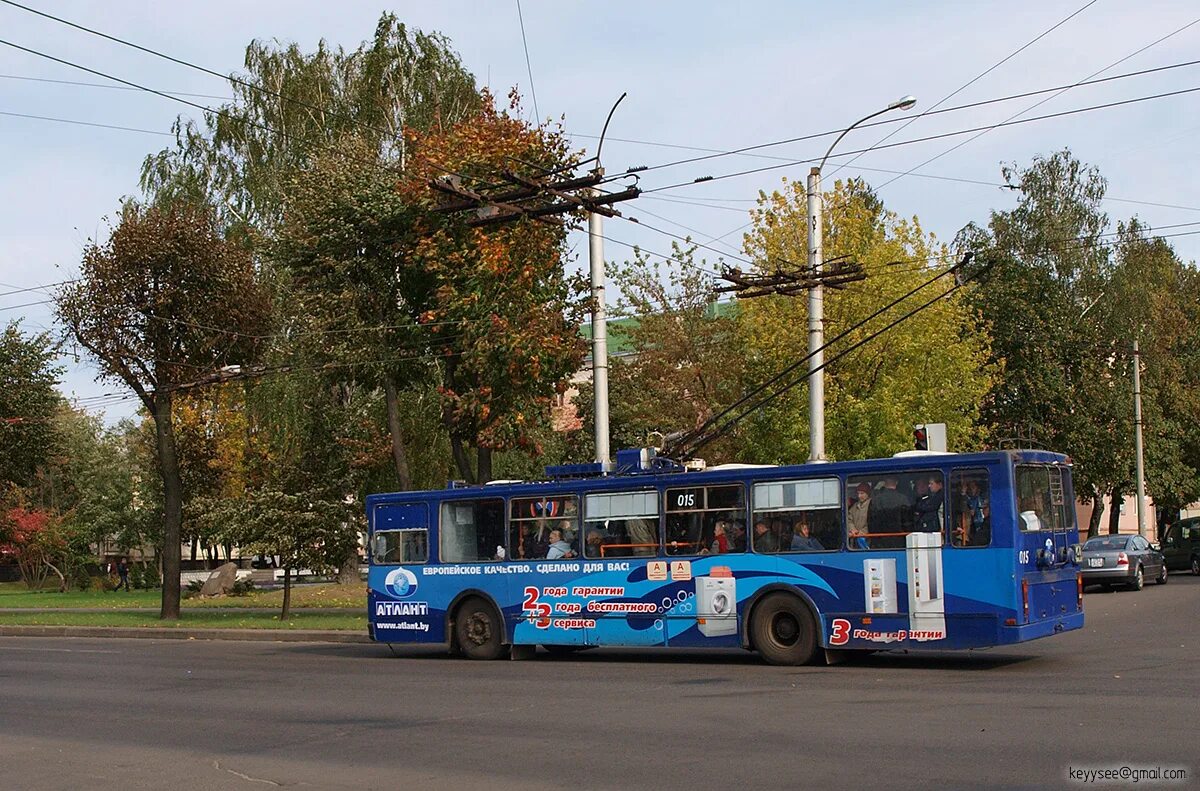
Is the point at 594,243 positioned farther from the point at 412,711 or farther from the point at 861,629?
the point at 412,711

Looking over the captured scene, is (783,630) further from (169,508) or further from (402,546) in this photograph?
(169,508)

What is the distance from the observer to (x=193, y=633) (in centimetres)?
2877

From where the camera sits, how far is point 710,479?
18.6 metres

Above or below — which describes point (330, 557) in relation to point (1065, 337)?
below

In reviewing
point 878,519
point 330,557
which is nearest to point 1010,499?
point 878,519

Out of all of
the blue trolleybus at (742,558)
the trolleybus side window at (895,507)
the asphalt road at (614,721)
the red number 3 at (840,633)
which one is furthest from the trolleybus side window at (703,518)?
the red number 3 at (840,633)

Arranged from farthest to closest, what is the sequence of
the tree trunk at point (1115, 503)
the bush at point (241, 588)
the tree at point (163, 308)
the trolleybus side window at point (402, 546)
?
the tree trunk at point (1115, 503)
the bush at point (241, 588)
the tree at point (163, 308)
the trolleybus side window at point (402, 546)

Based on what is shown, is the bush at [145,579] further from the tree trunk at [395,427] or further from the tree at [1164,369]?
the tree at [1164,369]

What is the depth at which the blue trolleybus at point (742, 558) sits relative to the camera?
53.4 feet

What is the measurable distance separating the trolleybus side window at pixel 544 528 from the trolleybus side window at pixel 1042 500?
21.5ft

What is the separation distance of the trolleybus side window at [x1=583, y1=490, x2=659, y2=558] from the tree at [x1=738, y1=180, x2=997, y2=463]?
16958mm

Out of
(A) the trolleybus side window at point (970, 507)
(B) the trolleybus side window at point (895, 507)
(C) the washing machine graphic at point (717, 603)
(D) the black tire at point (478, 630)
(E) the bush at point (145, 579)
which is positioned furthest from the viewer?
(E) the bush at point (145, 579)

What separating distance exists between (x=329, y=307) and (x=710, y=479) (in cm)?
1315

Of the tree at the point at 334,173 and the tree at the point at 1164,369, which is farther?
the tree at the point at 1164,369
